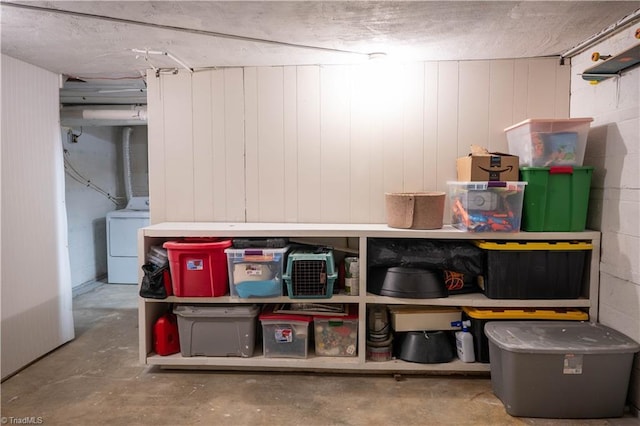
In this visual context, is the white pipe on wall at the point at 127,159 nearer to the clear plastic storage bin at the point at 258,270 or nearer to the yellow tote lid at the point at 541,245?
the clear plastic storage bin at the point at 258,270

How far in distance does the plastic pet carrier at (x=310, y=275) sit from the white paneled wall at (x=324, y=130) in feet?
1.79

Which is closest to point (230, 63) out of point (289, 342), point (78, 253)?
point (289, 342)

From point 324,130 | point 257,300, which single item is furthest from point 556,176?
point 257,300

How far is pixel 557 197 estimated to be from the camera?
238 cm

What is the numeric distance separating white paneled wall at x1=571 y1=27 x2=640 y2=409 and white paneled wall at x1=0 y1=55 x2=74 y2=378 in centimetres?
373

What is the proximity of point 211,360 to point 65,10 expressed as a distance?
213 cm

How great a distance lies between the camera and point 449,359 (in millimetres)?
2508

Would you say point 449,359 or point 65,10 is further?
point 449,359

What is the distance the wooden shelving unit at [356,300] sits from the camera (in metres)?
2.41

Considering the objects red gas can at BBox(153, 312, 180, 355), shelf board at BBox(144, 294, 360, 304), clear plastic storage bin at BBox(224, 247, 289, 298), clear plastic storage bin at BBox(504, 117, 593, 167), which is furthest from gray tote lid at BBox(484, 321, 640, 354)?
red gas can at BBox(153, 312, 180, 355)

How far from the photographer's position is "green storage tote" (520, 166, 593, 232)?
236 centimetres

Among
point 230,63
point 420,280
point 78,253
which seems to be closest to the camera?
point 420,280

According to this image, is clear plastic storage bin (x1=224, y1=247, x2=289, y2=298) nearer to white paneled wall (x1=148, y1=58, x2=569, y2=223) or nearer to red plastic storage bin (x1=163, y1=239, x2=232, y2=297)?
red plastic storage bin (x1=163, y1=239, x2=232, y2=297)

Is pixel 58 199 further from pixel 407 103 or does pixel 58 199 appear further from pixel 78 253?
pixel 407 103
